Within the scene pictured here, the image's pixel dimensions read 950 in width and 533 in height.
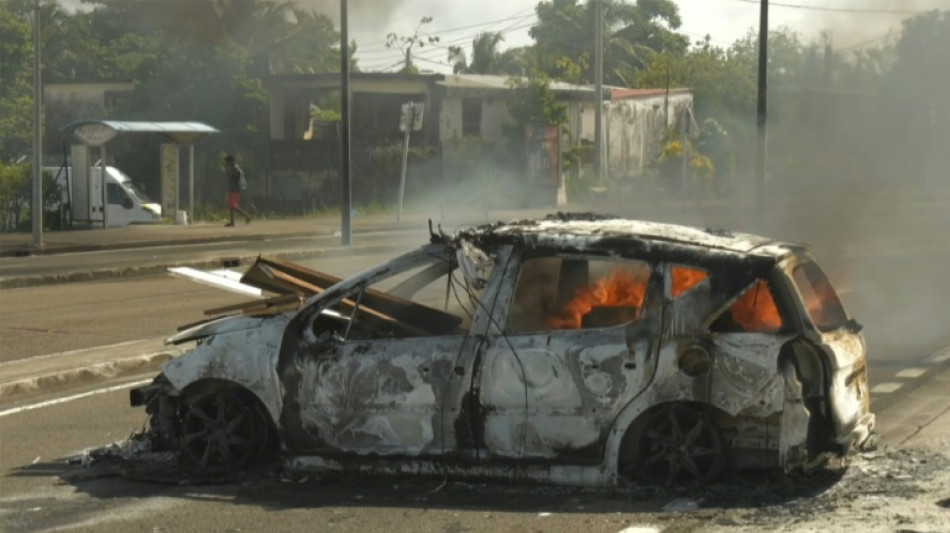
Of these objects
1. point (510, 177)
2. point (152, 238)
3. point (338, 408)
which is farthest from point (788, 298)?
point (510, 177)

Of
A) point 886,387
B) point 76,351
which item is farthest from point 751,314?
point 76,351

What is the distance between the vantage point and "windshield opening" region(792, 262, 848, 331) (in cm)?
821

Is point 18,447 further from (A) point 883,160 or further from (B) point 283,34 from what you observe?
(B) point 283,34

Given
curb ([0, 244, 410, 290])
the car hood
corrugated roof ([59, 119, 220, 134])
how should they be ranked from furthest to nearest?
corrugated roof ([59, 119, 220, 134])
curb ([0, 244, 410, 290])
the car hood

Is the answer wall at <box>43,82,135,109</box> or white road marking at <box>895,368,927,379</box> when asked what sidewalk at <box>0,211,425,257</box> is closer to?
wall at <box>43,82,135,109</box>

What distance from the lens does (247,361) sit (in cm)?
835

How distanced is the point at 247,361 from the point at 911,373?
6533mm

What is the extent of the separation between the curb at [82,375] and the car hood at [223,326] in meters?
3.38

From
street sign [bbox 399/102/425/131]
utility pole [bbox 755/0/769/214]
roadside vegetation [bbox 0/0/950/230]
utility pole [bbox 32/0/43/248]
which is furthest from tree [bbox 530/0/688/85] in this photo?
utility pole [bbox 32/0/43/248]

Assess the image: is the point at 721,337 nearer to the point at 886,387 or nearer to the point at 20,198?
the point at 886,387

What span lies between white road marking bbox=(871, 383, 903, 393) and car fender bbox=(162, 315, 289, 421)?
17.3 ft

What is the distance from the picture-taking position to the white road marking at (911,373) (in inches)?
492

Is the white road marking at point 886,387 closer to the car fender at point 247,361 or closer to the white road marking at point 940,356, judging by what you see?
the white road marking at point 940,356

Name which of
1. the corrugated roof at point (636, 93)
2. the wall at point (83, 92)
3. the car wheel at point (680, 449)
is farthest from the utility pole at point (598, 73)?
the car wheel at point (680, 449)
